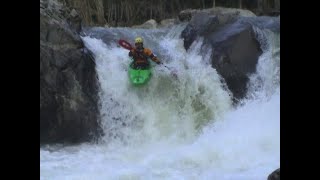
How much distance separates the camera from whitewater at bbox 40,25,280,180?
133 inches

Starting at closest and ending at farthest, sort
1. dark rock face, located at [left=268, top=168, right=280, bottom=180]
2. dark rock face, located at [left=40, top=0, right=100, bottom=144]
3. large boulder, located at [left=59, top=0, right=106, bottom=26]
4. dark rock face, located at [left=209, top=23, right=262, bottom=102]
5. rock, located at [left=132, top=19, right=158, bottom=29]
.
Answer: dark rock face, located at [left=268, top=168, right=280, bottom=180]
dark rock face, located at [left=40, top=0, right=100, bottom=144]
large boulder, located at [left=59, top=0, right=106, bottom=26]
rock, located at [left=132, top=19, right=158, bottom=29]
dark rock face, located at [left=209, top=23, right=262, bottom=102]

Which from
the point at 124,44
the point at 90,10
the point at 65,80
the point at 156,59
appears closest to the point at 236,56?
the point at 156,59

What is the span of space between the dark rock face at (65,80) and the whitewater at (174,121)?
79 millimetres

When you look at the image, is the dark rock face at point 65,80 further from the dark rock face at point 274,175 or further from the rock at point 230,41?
the dark rock face at point 274,175

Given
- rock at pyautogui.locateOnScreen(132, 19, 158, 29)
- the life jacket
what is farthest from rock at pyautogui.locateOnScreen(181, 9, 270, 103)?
the life jacket

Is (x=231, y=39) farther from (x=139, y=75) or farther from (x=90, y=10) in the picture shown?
(x=90, y=10)

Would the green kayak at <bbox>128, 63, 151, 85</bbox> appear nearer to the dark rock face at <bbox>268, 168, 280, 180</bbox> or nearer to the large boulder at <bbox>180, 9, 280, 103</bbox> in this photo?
the large boulder at <bbox>180, 9, 280, 103</bbox>

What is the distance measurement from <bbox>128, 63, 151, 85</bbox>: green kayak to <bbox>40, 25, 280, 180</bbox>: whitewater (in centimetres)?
5

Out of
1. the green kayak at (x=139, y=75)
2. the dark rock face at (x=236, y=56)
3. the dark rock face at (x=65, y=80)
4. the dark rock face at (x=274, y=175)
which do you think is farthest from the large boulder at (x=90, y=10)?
the dark rock face at (x=274, y=175)
